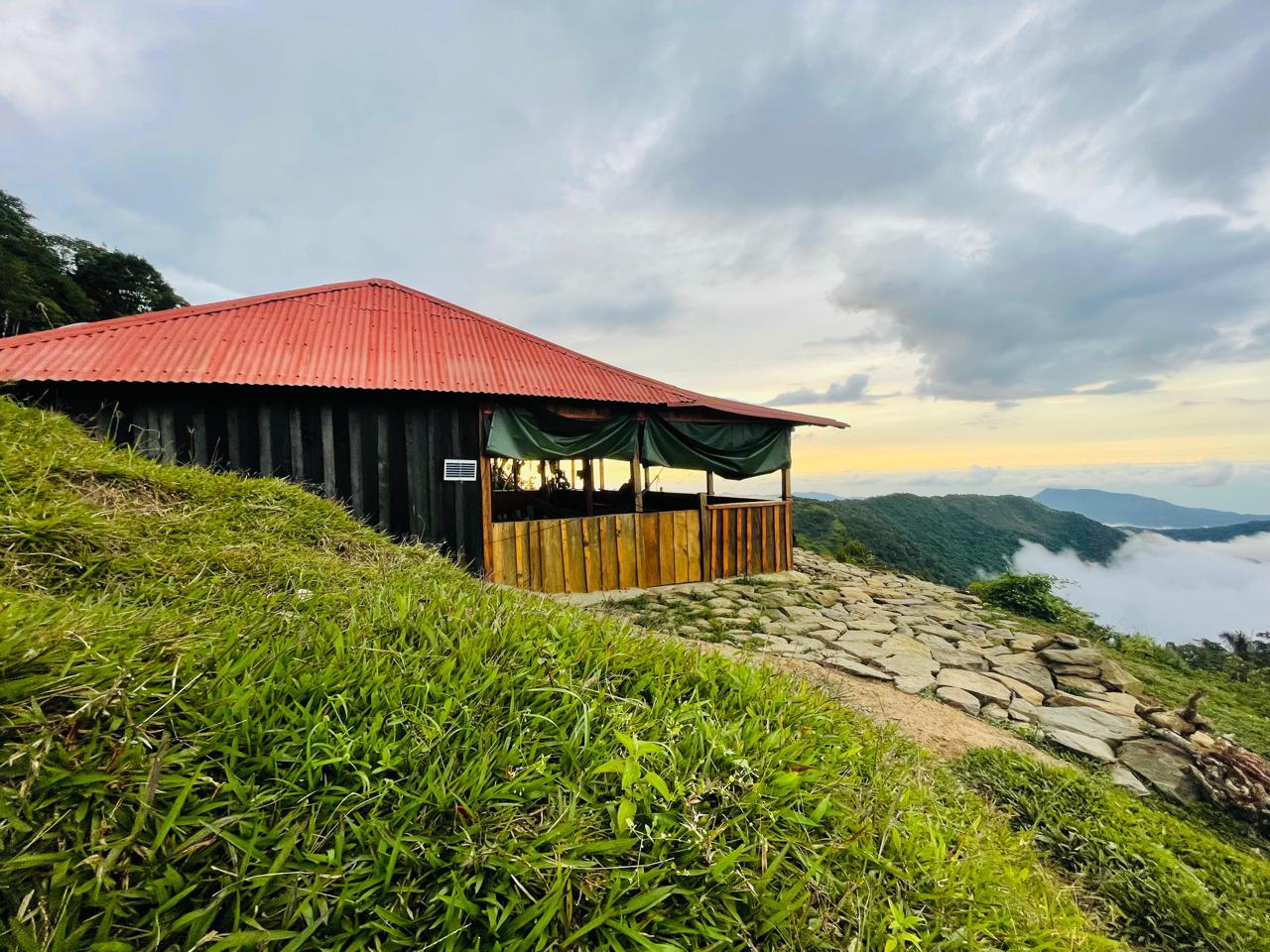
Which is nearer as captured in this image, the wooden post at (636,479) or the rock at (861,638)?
the rock at (861,638)

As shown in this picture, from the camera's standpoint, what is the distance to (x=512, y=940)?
0.84 m

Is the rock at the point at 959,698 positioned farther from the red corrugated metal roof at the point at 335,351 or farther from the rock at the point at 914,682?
the red corrugated metal roof at the point at 335,351

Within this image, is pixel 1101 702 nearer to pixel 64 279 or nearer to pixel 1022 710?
pixel 1022 710

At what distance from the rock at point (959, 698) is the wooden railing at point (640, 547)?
417 cm

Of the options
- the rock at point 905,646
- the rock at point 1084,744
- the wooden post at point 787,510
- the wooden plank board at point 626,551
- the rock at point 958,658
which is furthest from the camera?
the wooden post at point 787,510

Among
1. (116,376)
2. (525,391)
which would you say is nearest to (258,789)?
(525,391)

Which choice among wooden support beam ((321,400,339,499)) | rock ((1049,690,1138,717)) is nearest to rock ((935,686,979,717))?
rock ((1049,690,1138,717))

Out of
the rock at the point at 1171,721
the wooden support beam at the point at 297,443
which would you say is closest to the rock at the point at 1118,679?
the rock at the point at 1171,721

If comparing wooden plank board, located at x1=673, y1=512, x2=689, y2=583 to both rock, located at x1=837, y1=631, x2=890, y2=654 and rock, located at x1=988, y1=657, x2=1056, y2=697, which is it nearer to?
rock, located at x1=837, y1=631, x2=890, y2=654

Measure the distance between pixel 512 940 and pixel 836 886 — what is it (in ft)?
2.31

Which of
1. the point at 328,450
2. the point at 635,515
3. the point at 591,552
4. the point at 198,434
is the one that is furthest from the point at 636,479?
the point at 198,434

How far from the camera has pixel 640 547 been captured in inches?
300

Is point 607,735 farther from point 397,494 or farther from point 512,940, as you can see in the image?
point 397,494

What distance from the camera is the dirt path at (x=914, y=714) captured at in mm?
3078
